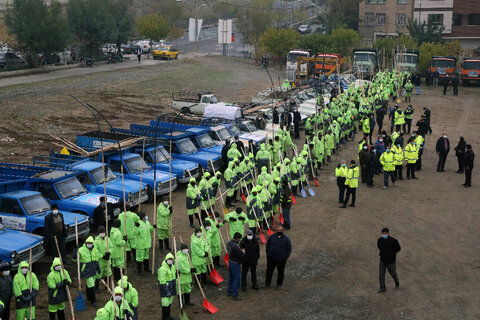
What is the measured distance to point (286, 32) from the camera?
59.1 m

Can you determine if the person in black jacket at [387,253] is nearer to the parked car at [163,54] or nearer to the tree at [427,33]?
the parked car at [163,54]

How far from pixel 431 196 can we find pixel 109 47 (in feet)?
164

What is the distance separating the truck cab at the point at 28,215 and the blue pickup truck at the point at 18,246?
0.79 metres

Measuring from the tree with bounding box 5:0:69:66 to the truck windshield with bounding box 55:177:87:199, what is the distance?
3029cm

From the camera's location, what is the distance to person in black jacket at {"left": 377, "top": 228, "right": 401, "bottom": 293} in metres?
12.2

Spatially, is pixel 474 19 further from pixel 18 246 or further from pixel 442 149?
pixel 18 246

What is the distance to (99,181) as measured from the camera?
17.8 m

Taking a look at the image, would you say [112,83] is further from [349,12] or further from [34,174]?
[349,12]

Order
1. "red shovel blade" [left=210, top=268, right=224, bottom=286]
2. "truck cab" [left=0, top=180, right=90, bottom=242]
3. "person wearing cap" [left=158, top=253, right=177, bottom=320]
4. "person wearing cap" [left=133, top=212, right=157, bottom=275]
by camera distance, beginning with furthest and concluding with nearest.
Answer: "truck cab" [left=0, top=180, right=90, bottom=242] → "person wearing cap" [left=133, top=212, right=157, bottom=275] → "red shovel blade" [left=210, top=268, right=224, bottom=286] → "person wearing cap" [left=158, top=253, right=177, bottom=320]

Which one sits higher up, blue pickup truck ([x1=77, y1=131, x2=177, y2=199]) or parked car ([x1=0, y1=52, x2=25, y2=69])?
parked car ([x1=0, y1=52, x2=25, y2=69])

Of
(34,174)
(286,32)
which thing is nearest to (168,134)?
(34,174)

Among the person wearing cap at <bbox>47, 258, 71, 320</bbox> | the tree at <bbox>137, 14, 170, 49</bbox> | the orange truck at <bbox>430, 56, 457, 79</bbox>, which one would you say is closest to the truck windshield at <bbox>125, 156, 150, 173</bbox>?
the person wearing cap at <bbox>47, 258, 71, 320</bbox>

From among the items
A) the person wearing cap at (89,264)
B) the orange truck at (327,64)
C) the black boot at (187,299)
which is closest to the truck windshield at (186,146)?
the person wearing cap at (89,264)

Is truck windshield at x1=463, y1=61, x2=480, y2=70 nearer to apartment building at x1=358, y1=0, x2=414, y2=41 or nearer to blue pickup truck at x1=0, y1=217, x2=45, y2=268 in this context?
apartment building at x1=358, y1=0, x2=414, y2=41
